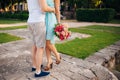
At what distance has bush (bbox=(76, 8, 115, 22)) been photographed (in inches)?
758

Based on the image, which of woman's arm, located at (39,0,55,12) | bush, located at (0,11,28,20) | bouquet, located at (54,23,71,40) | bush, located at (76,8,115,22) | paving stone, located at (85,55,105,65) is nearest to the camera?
woman's arm, located at (39,0,55,12)

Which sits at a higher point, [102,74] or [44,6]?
[44,6]

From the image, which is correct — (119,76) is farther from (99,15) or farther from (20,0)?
(20,0)

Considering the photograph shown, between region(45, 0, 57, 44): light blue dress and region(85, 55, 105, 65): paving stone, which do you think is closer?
region(45, 0, 57, 44): light blue dress

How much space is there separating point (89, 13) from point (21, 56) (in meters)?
16.0

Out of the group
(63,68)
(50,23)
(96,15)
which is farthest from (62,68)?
(96,15)

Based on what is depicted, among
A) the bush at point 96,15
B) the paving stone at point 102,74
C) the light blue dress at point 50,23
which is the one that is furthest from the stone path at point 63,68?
the bush at point 96,15

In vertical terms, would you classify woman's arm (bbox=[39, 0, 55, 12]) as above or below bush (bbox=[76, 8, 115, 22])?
above

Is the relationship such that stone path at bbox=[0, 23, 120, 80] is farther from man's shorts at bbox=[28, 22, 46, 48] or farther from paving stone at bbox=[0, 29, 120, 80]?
man's shorts at bbox=[28, 22, 46, 48]

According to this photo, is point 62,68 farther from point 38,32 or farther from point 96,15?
point 96,15

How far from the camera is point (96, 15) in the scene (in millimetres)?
19922

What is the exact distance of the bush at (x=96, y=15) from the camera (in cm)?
1925

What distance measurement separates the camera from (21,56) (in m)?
5.32

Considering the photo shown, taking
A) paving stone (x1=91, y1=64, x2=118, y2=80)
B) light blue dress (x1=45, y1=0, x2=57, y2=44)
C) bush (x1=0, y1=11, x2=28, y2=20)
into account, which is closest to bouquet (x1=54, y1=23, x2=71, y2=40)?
light blue dress (x1=45, y1=0, x2=57, y2=44)
